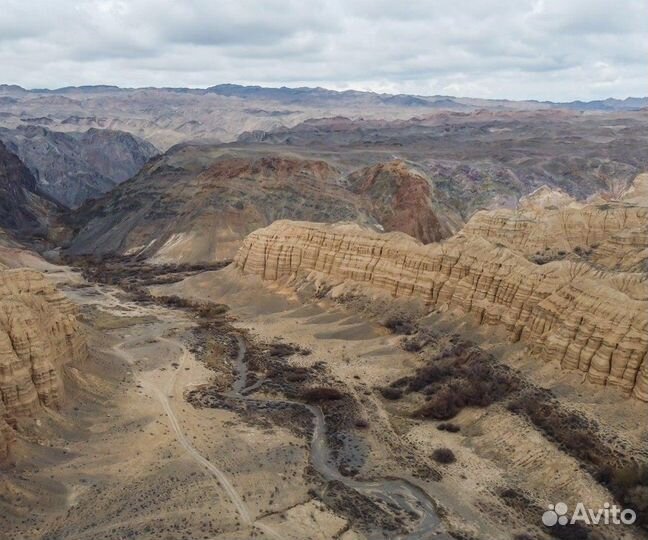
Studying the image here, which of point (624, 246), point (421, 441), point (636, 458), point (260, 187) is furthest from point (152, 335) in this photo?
point (260, 187)

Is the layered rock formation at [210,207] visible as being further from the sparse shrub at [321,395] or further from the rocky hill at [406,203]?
the sparse shrub at [321,395]

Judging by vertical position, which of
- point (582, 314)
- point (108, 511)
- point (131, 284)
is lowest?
point (131, 284)

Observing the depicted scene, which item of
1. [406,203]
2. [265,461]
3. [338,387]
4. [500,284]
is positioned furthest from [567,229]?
[265,461]

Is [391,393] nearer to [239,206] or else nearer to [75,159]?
[239,206]

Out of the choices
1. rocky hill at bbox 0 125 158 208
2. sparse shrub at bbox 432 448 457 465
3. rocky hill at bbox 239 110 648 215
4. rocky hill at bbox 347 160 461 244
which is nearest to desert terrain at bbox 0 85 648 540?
sparse shrub at bbox 432 448 457 465

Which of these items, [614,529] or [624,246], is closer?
[614,529]

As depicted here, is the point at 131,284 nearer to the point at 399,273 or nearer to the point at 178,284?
the point at 178,284
